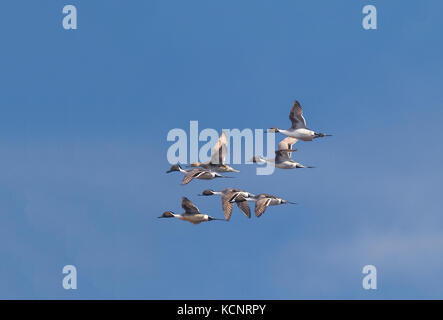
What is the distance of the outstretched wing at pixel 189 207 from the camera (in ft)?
244

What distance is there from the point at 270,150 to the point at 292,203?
578 centimetres

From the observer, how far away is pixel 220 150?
76438 millimetres

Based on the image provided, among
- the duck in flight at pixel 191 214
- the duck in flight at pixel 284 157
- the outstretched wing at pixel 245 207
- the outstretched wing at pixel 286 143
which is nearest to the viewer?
the duck in flight at pixel 191 214

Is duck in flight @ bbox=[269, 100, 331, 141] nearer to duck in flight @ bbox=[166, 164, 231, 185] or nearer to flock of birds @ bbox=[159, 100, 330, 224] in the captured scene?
flock of birds @ bbox=[159, 100, 330, 224]

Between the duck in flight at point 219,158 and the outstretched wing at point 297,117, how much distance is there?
420 cm

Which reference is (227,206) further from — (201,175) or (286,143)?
(286,143)

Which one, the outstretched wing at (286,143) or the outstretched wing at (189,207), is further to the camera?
the outstretched wing at (286,143)

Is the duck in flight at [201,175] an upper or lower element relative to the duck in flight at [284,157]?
lower

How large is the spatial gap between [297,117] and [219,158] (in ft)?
17.6

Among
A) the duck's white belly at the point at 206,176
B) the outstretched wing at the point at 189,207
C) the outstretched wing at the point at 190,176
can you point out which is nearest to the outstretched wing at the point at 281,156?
the duck's white belly at the point at 206,176

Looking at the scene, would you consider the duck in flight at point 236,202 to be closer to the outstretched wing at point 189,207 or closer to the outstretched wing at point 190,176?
the outstretched wing at point 189,207

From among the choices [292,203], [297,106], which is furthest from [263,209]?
[297,106]

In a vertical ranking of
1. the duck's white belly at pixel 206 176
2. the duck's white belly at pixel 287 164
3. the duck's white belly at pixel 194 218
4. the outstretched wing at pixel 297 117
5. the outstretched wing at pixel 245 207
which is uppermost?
the outstretched wing at pixel 297 117

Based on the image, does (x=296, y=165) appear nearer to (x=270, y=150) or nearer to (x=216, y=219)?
(x=270, y=150)
